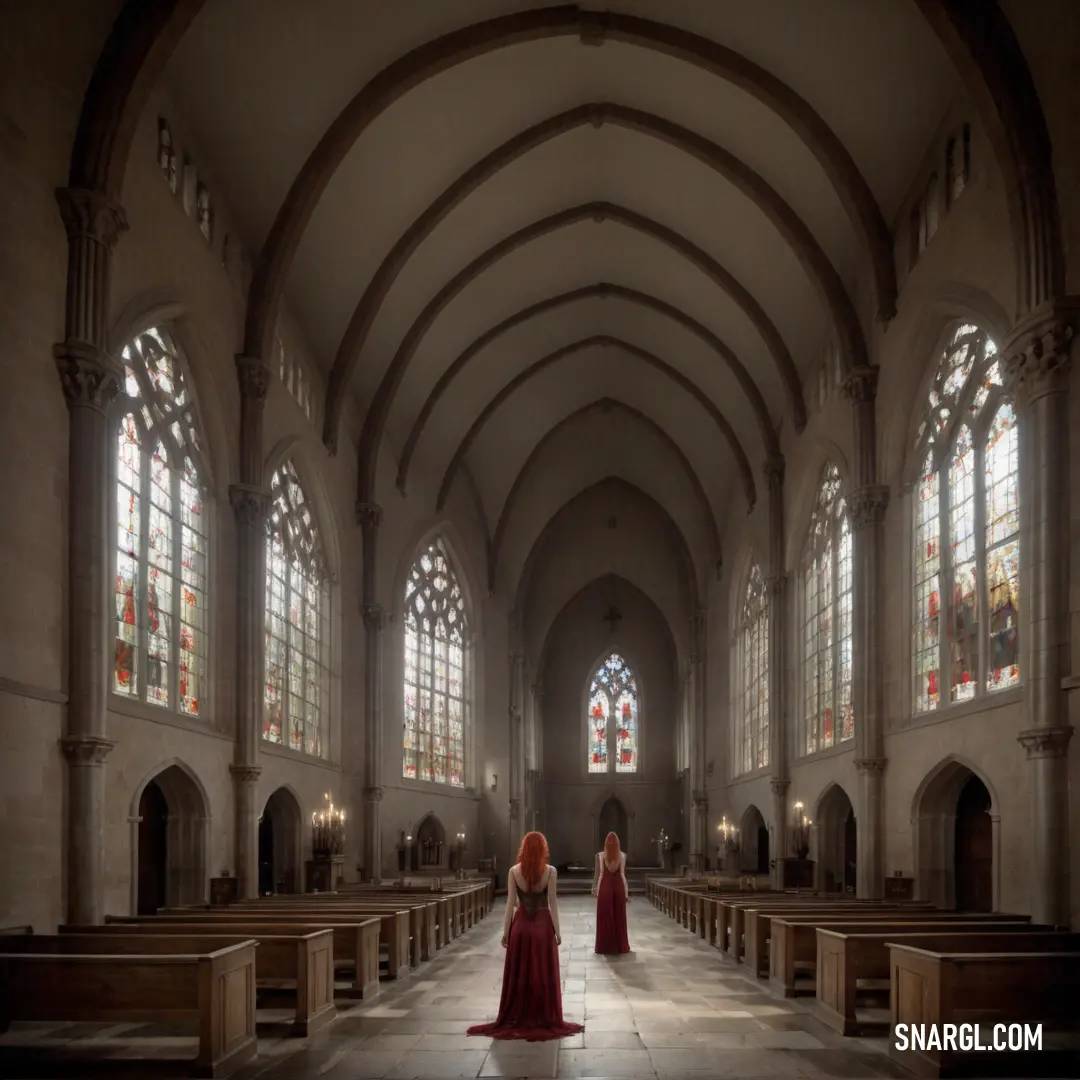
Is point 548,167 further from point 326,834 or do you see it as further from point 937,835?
point 937,835

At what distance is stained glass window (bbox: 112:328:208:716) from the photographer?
18688 millimetres

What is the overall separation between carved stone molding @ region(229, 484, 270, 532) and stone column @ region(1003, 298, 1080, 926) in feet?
44.3

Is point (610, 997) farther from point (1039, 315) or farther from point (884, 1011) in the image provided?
point (1039, 315)

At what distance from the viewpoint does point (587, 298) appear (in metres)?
35.0

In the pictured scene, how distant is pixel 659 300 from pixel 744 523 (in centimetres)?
803

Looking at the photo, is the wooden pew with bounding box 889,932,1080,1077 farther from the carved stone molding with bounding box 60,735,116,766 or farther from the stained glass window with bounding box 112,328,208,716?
the stained glass window with bounding box 112,328,208,716

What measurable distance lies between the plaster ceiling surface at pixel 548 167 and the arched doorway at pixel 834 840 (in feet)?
31.5

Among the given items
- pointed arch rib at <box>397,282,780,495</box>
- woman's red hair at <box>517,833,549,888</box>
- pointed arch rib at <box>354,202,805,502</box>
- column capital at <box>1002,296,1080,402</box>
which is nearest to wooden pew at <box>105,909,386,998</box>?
woman's red hair at <box>517,833,549,888</box>

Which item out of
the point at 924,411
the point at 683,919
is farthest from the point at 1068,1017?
the point at 683,919

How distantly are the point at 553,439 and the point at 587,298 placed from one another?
30.1 ft

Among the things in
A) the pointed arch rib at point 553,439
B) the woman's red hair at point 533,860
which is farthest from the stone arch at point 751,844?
the woman's red hair at point 533,860

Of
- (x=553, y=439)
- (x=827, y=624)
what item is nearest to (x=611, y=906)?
(x=827, y=624)

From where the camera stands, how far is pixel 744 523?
38.4 metres

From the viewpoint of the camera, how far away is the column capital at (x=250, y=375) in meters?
23.2
